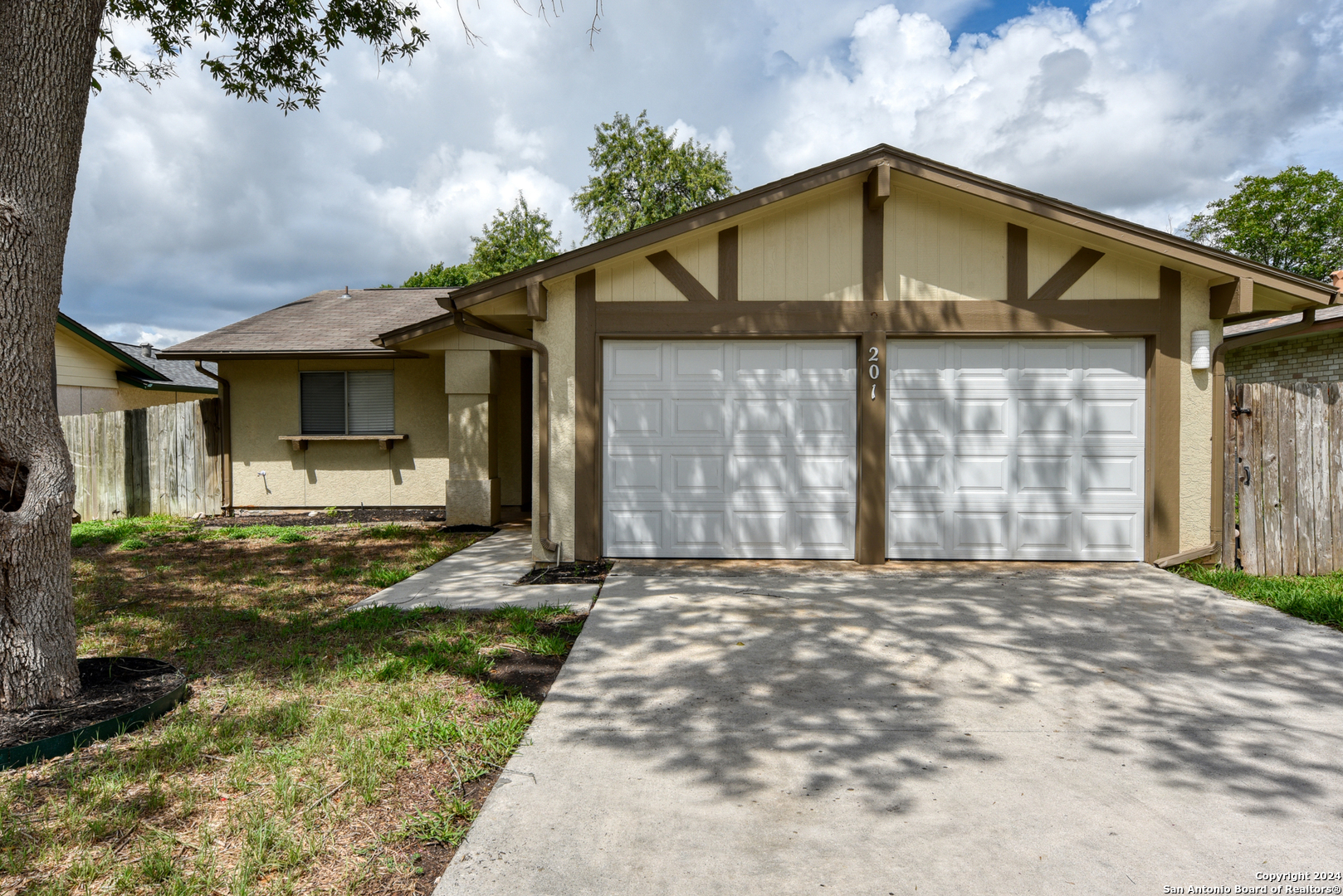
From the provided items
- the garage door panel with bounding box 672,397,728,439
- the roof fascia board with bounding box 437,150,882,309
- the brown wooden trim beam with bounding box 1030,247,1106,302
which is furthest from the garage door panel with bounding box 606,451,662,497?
the brown wooden trim beam with bounding box 1030,247,1106,302

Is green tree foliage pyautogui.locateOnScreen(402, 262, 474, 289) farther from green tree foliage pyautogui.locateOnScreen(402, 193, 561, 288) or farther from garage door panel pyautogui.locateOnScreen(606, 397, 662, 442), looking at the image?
garage door panel pyautogui.locateOnScreen(606, 397, 662, 442)

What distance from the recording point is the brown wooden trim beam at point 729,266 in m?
7.06

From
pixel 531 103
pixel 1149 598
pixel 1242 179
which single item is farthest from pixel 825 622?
pixel 1242 179

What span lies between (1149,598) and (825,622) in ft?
9.82

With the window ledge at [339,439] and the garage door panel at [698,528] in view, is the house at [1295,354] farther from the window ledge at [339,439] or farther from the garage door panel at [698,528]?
the window ledge at [339,439]

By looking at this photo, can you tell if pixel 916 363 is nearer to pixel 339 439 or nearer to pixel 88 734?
pixel 88 734

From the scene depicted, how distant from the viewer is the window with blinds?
448 inches

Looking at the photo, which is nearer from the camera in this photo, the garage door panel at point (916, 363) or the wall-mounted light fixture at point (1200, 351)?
the wall-mounted light fixture at point (1200, 351)

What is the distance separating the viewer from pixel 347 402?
448 inches

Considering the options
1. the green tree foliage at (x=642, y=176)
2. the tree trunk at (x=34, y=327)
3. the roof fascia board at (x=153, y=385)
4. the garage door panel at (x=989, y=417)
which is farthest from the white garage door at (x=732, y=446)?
the green tree foliage at (x=642, y=176)

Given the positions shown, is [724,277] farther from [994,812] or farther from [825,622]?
[994,812]

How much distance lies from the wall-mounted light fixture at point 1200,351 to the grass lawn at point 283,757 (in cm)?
655

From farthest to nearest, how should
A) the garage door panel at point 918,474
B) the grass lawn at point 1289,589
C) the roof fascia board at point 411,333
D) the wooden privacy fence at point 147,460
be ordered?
Answer: the wooden privacy fence at point 147,460, the roof fascia board at point 411,333, the garage door panel at point 918,474, the grass lawn at point 1289,589

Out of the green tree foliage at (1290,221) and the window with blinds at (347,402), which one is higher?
the green tree foliage at (1290,221)
